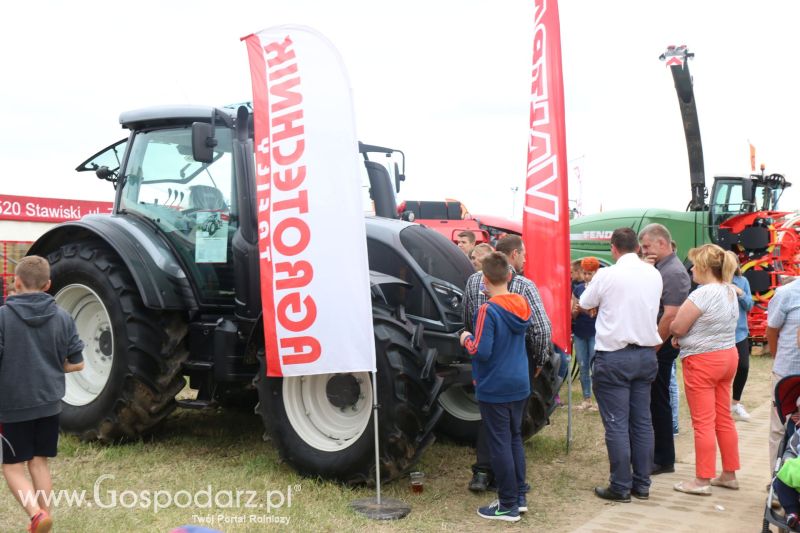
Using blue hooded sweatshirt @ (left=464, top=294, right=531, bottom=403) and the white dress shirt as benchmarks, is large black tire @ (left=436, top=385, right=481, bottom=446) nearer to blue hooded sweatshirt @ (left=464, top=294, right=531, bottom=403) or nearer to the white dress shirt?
the white dress shirt

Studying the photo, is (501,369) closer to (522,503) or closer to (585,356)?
(522,503)

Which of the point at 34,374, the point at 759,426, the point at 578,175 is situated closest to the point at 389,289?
the point at 34,374

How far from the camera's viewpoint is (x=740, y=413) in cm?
739

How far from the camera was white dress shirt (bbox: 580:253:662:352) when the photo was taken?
4746 millimetres

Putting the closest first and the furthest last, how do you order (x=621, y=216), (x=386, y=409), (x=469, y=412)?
1. (x=386, y=409)
2. (x=469, y=412)
3. (x=621, y=216)

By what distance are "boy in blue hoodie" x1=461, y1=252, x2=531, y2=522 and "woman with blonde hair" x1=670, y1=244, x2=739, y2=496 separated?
4.31ft

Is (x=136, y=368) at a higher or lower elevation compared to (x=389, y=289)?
lower

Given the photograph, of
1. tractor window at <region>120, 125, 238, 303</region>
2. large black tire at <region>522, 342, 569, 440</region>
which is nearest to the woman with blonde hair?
large black tire at <region>522, 342, 569, 440</region>

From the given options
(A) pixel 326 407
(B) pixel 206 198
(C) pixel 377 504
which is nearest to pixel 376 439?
(C) pixel 377 504

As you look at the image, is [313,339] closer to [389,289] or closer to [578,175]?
[389,289]

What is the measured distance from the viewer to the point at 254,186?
17.4 ft

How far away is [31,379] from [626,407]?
3.45 meters

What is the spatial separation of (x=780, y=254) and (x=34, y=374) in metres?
11.8

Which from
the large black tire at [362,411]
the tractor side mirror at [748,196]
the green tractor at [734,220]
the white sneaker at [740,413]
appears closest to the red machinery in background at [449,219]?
the green tractor at [734,220]
